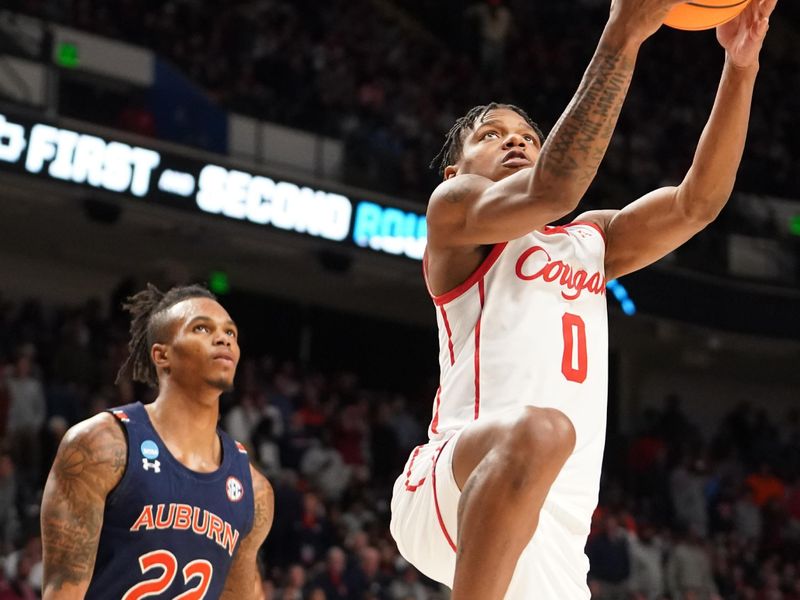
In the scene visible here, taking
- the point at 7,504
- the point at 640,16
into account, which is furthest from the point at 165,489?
the point at 7,504

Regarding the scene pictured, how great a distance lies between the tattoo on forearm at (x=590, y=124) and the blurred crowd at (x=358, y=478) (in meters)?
6.46

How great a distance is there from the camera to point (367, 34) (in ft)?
59.6

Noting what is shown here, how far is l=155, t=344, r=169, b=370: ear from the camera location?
15.5 feet

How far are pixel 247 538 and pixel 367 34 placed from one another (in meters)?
14.3

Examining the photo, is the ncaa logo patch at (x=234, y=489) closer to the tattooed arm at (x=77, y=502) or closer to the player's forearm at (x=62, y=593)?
the tattooed arm at (x=77, y=502)

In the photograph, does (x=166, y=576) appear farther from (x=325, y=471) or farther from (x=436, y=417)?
(x=325, y=471)

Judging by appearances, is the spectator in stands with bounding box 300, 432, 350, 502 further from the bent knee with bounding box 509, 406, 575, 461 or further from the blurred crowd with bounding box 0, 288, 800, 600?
the bent knee with bounding box 509, 406, 575, 461

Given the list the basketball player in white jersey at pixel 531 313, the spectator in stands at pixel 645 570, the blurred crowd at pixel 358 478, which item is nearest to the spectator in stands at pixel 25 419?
the blurred crowd at pixel 358 478

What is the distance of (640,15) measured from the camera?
3.43 meters

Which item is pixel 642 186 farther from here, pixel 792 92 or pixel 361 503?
pixel 361 503

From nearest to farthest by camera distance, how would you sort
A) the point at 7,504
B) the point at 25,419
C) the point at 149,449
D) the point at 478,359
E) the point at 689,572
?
the point at 478,359
the point at 149,449
the point at 7,504
the point at 25,419
the point at 689,572

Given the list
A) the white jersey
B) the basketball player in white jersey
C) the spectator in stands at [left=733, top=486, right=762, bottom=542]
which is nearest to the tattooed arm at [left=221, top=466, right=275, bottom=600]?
the basketball player in white jersey

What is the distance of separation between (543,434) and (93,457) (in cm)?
172

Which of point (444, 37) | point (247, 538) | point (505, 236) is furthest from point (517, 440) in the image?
point (444, 37)
